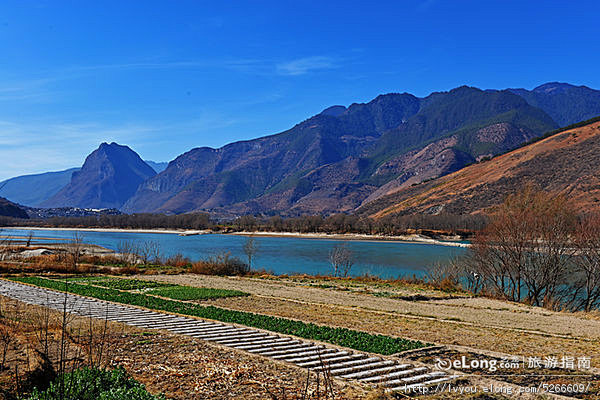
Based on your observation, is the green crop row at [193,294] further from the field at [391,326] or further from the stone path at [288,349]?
the stone path at [288,349]

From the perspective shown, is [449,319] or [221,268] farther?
[221,268]

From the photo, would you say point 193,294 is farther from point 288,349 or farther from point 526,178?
point 526,178

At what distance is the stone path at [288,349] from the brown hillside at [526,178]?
86.6 metres

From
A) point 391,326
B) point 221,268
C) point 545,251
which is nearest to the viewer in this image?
point 391,326

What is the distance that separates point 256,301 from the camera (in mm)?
20922

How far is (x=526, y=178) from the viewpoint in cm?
10950

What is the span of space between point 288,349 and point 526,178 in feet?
372

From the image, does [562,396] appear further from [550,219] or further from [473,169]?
[473,169]

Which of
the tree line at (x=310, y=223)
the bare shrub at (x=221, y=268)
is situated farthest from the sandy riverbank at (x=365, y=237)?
the bare shrub at (x=221, y=268)

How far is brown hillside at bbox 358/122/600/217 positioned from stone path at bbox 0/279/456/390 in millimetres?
86648

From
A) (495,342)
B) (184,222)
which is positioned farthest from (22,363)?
(184,222)

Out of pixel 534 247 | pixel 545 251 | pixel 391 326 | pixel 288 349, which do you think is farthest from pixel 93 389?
pixel 545 251

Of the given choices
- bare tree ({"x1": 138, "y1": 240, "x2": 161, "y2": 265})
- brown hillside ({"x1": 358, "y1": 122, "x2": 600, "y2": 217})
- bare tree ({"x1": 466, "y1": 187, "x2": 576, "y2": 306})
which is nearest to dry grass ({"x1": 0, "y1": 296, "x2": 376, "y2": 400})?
bare tree ({"x1": 466, "y1": 187, "x2": 576, "y2": 306})

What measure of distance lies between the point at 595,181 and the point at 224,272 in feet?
277
